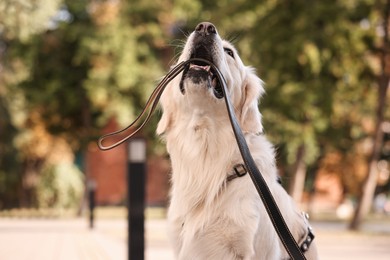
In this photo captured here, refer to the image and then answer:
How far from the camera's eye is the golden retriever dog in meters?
4.34

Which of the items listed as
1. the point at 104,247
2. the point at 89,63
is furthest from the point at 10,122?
the point at 104,247

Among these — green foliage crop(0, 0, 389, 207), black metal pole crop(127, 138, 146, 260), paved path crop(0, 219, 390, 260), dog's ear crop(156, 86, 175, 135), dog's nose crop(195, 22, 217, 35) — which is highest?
green foliage crop(0, 0, 389, 207)

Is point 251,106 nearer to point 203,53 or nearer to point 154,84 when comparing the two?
point 203,53

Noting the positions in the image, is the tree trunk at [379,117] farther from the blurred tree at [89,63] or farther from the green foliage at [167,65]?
the blurred tree at [89,63]

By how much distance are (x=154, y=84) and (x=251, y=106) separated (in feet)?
87.1

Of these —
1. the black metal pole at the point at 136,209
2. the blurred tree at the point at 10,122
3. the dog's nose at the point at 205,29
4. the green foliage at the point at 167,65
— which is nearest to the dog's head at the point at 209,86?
the dog's nose at the point at 205,29

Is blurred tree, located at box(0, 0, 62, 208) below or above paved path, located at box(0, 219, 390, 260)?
above

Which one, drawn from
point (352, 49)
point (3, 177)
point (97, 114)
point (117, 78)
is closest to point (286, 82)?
point (352, 49)

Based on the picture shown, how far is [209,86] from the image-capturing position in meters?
4.59

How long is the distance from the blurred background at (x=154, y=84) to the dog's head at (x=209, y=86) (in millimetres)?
9010

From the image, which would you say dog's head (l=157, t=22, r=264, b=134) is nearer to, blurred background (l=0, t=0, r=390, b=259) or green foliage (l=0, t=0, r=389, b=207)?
blurred background (l=0, t=0, r=390, b=259)

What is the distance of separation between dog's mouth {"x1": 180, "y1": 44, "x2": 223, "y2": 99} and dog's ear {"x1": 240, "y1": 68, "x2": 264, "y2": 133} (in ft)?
0.84

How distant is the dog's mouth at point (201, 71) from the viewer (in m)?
4.57

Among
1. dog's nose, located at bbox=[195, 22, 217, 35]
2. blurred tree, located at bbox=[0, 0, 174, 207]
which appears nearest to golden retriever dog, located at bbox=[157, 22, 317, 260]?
dog's nose, located at bbox=[195, 22, 217, 35]
